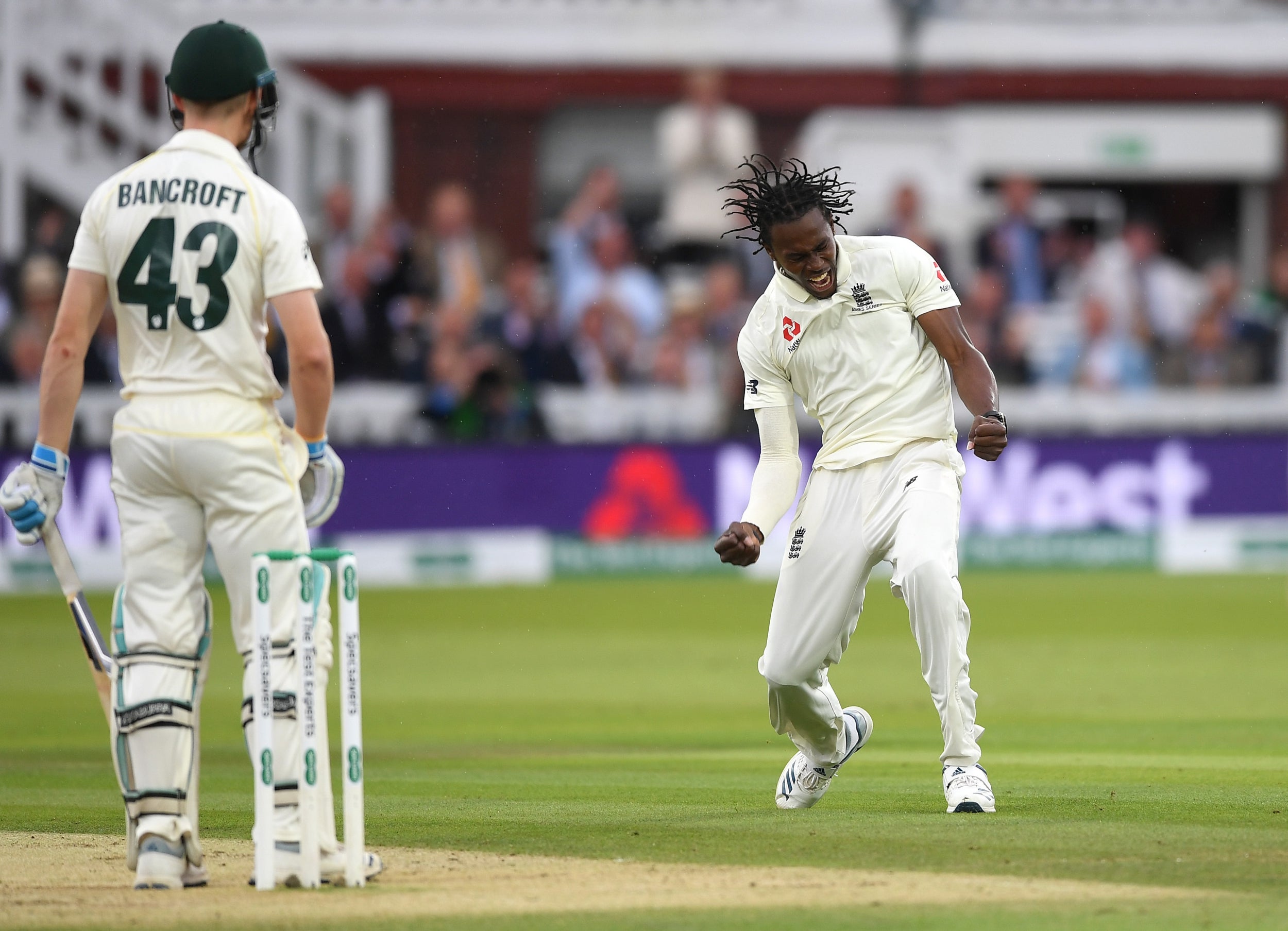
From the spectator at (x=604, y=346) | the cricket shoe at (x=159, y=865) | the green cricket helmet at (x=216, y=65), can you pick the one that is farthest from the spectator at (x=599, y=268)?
the cricket shoe at (x=159, y=865)

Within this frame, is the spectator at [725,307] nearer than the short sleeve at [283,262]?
No

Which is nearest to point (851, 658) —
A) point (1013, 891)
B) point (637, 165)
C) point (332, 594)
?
point (332, 594)

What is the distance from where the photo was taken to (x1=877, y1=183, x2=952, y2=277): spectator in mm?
17969

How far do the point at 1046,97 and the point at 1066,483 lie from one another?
→ 797cm

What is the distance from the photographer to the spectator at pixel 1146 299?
1961 cm

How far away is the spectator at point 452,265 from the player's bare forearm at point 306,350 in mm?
12788

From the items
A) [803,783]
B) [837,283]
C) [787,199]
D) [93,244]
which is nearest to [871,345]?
[837,283]

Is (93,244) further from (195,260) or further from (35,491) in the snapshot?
(35,491)

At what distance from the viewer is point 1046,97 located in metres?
24.0

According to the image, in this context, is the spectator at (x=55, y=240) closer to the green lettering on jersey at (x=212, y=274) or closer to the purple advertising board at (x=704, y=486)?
the purple advertising board at (x=704, y=486)

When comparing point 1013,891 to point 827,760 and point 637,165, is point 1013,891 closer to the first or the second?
point 827,760

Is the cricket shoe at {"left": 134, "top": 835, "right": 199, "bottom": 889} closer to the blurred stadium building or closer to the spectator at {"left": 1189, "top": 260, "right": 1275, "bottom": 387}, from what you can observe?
the blurred stadium building

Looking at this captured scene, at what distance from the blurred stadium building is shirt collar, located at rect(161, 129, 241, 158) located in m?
10.8

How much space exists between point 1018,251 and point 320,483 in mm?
14676
